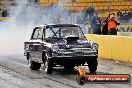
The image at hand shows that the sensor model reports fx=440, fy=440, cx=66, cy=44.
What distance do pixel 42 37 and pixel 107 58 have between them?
5249mm

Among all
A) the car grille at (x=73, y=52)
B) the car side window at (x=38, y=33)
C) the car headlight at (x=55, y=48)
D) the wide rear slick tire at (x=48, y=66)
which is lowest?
the wide rear slick tire at (x=48, y=66)

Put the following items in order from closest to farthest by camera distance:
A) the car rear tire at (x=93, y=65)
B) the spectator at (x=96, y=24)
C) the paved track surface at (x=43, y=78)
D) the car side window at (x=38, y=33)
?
the paved track surface at (x=43, y=78) → the car rear tire at (x=93, y=65) → the car side window at (x=38, y=33) → the spectator at (x=96, y=24)

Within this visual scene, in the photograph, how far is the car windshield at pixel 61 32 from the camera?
13.2 m

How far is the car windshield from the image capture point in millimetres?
13194

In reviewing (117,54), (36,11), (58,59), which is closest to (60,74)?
(58,59)

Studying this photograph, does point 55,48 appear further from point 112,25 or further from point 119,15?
point 119,15

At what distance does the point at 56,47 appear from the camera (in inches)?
480

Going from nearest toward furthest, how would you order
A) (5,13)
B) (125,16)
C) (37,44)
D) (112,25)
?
(37,44), (112,25), (125,16), (5,13)

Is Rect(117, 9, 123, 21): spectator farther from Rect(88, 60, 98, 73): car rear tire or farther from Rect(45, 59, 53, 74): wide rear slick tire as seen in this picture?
Rect(45, 59, 53, 74): wide rear slick tire

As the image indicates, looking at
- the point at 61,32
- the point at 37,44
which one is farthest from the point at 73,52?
the point at 37,44

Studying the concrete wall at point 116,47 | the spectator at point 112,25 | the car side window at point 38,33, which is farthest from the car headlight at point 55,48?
the spectator at point 112,25

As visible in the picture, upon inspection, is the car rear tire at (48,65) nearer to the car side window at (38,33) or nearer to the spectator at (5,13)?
the car side window at (38,33)

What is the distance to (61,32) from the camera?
1326 cm

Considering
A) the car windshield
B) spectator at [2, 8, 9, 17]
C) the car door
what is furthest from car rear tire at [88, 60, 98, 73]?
spectator at [2, 8, 9, 17]
